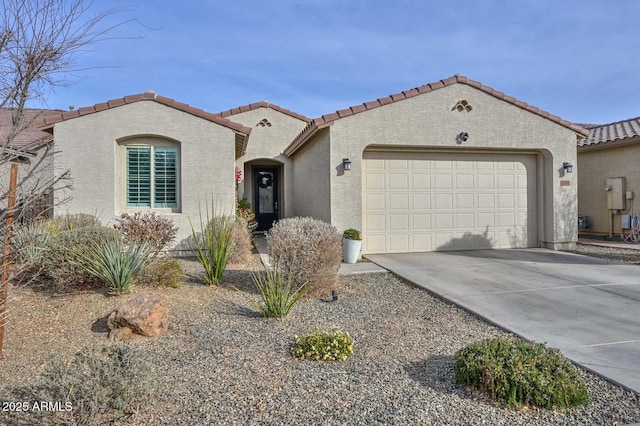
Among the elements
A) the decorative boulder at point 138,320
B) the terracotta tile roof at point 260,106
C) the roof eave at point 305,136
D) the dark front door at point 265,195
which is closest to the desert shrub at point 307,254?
the decorative boulder at point 138,320

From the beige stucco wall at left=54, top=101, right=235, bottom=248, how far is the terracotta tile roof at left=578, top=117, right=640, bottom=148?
1200cm

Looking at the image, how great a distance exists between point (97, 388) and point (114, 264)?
302 cm

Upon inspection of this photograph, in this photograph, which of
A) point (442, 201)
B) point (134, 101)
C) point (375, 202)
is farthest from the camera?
point (442, 201)

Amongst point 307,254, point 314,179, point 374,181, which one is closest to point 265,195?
point 314,179

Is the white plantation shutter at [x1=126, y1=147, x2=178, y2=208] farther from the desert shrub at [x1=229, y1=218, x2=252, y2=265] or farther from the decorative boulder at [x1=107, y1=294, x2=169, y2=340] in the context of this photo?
the decorative boulder at [x1=107, y1=294, x2=169, y2=340]

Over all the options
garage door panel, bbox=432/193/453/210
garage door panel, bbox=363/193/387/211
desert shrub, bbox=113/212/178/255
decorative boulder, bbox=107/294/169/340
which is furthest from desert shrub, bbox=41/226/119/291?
garage door panel, bbox=432/193/453/210

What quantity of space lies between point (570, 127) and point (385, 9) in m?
5.98

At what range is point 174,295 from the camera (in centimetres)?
580

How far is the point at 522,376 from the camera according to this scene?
10.3 ft

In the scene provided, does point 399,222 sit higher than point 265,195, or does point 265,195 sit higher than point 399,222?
point 265,195

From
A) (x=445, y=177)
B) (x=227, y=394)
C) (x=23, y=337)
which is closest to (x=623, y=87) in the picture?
(x=445, y=177)

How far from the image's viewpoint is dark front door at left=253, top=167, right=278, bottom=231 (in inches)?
675

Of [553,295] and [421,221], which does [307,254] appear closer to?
[553,295]

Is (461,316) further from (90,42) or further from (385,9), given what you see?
(385,9)
